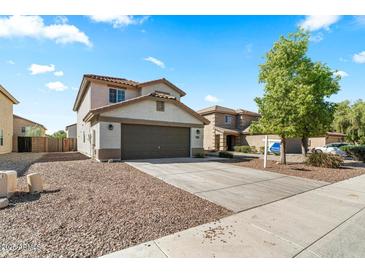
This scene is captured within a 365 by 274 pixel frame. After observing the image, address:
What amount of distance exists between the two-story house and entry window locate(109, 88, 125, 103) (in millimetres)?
11966

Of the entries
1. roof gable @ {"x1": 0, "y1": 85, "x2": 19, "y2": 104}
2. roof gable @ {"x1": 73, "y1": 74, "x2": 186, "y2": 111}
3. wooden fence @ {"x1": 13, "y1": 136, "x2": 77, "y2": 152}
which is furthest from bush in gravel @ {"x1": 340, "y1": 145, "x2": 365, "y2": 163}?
roof gable @ {"x1": 0, "y1": 85, "x2": 19, "y2": 104}

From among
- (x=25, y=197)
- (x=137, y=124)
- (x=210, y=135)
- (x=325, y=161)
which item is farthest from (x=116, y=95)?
(x=325, y=161)

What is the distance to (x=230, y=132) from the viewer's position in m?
25.7

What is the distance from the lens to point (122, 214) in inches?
162

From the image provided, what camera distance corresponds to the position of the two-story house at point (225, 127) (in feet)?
85.0

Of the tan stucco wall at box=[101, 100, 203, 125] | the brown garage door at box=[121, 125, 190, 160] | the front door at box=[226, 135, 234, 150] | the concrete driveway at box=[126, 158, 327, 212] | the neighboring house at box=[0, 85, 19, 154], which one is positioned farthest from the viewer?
the front door at box=[226, 135, 234, 150]

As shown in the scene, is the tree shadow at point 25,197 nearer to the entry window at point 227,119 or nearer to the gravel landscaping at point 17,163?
the gravel landscaping at point 17,163

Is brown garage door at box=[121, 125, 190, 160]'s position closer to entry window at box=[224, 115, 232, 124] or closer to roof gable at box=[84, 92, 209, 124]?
roof gable at box=[84, 92, 209, 124]

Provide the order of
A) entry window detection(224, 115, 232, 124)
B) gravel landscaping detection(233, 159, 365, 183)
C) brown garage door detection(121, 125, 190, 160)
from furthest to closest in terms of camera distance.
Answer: entry window detection(224, 115, 232, 124) < brown garage door detection(121, 125, 190, 160) < gravel landscaping detection(233, 159, 365, 183)

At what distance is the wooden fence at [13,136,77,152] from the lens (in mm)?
22141

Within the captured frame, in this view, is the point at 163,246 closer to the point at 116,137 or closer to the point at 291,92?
the point at 116,137

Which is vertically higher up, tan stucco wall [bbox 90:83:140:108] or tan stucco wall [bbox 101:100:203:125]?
tan stucco wall [bbox 90:83:140:108]
